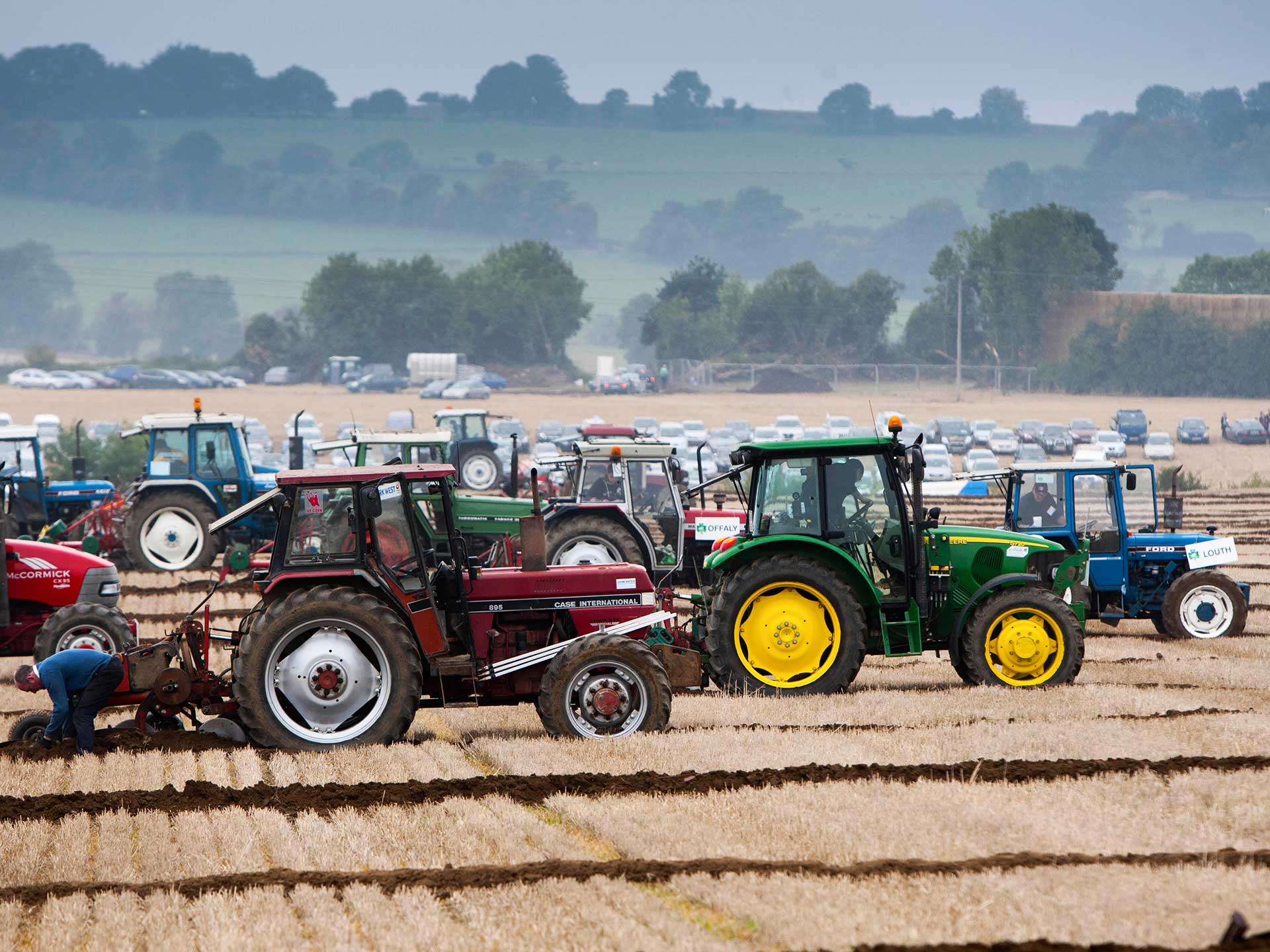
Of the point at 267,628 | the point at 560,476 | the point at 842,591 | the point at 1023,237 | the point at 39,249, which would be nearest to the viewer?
the point at 267,628

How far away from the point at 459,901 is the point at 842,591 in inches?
216

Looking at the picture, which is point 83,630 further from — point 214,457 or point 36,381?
point 36,381

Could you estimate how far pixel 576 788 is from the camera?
9414 millimetres

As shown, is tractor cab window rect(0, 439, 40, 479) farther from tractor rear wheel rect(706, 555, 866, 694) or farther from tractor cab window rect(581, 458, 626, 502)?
tractor rear wheel rect(706, 555, 866, 694)

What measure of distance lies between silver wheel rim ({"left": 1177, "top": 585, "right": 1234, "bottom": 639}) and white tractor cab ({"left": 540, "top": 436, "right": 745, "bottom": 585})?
207 inches

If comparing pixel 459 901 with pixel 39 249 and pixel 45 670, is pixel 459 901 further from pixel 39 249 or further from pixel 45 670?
pixel 39 249

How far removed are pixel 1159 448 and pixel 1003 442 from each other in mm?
5401

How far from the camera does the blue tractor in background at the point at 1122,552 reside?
53.1 feet

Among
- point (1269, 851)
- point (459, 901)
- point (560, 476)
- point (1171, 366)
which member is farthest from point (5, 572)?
point (1171, 366)

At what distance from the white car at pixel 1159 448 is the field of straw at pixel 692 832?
145 ft

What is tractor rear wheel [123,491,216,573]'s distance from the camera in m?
22.3

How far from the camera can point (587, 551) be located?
1864 cm

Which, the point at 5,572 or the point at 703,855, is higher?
the point at 5,572

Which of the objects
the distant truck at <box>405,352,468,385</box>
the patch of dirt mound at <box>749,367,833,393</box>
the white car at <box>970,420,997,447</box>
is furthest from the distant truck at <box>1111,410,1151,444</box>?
the distant truck at <box>405,352,468,385</box>
